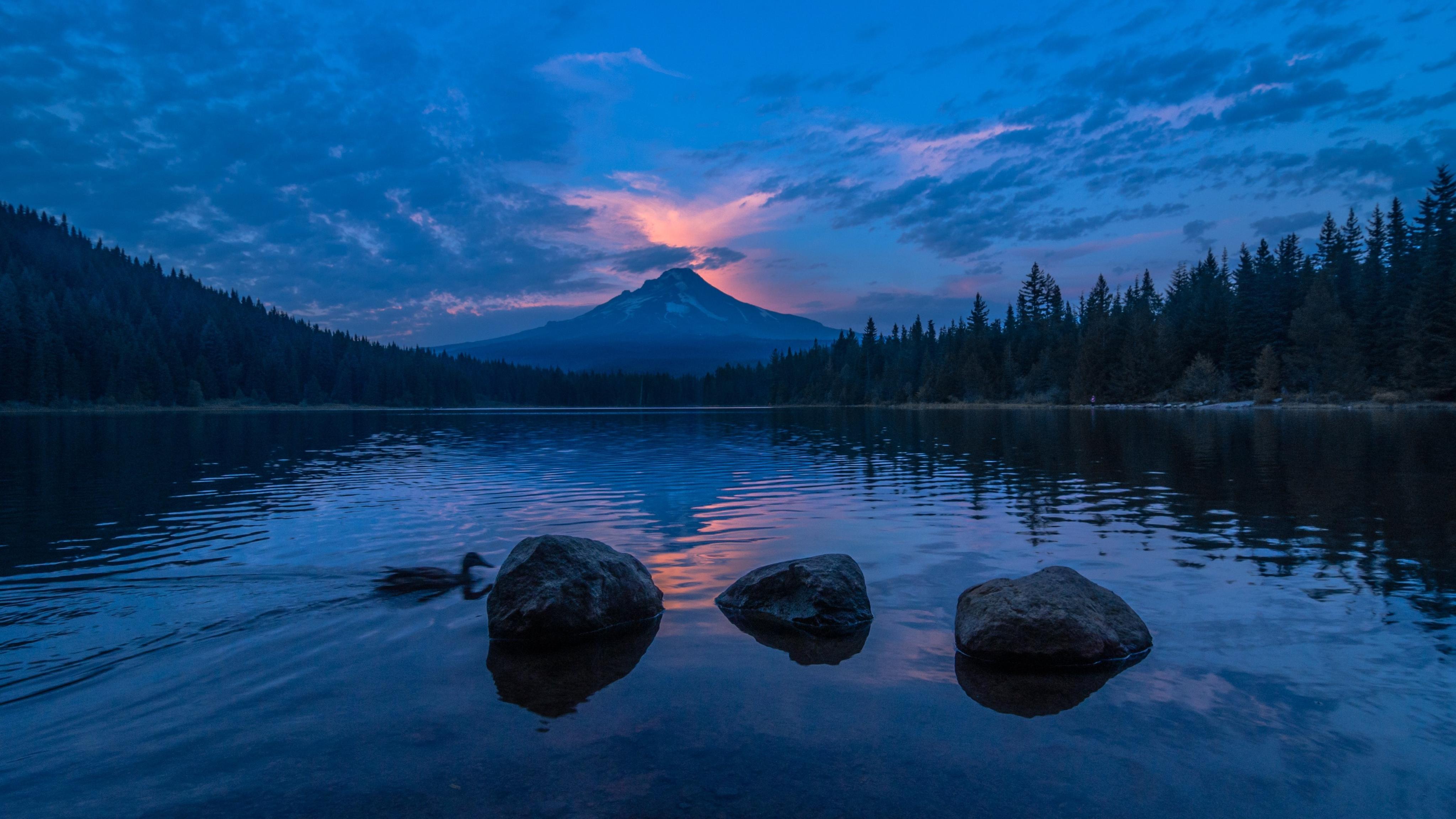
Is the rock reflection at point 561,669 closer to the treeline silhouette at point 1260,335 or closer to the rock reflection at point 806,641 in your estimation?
the rock reflection at point 806,641

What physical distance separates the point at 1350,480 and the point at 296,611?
31914mm

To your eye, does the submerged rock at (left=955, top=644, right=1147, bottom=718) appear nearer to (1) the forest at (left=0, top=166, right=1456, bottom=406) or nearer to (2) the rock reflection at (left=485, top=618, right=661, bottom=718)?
(2) the rock reflection at (left=485, top=618, right=661, bottom=718)

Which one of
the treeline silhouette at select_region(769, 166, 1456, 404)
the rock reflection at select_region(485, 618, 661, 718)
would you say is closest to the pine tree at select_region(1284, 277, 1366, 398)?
the treeline silhouette at select_region(769, 166, 1456, 404)

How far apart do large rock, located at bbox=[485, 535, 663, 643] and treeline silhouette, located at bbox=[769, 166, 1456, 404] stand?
335 feet

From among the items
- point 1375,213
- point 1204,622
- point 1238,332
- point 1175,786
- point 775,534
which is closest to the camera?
point 1175,786

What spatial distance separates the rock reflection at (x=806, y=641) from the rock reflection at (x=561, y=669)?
60.3 inches

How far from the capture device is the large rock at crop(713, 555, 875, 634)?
10.7 m

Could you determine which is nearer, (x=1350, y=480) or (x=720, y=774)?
(x=720, y=774)

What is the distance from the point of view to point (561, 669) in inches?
358

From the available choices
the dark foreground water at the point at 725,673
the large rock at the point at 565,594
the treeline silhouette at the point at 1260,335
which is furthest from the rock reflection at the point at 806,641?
the treeline silhouette at the point at 1260,335

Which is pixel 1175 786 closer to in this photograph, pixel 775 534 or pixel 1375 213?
pixel 775 534

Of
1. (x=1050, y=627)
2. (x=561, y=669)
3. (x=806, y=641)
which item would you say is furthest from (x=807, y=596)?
(x=561, y=669)

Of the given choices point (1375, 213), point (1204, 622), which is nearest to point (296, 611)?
point (1204, 622)

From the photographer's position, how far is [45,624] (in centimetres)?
1063
